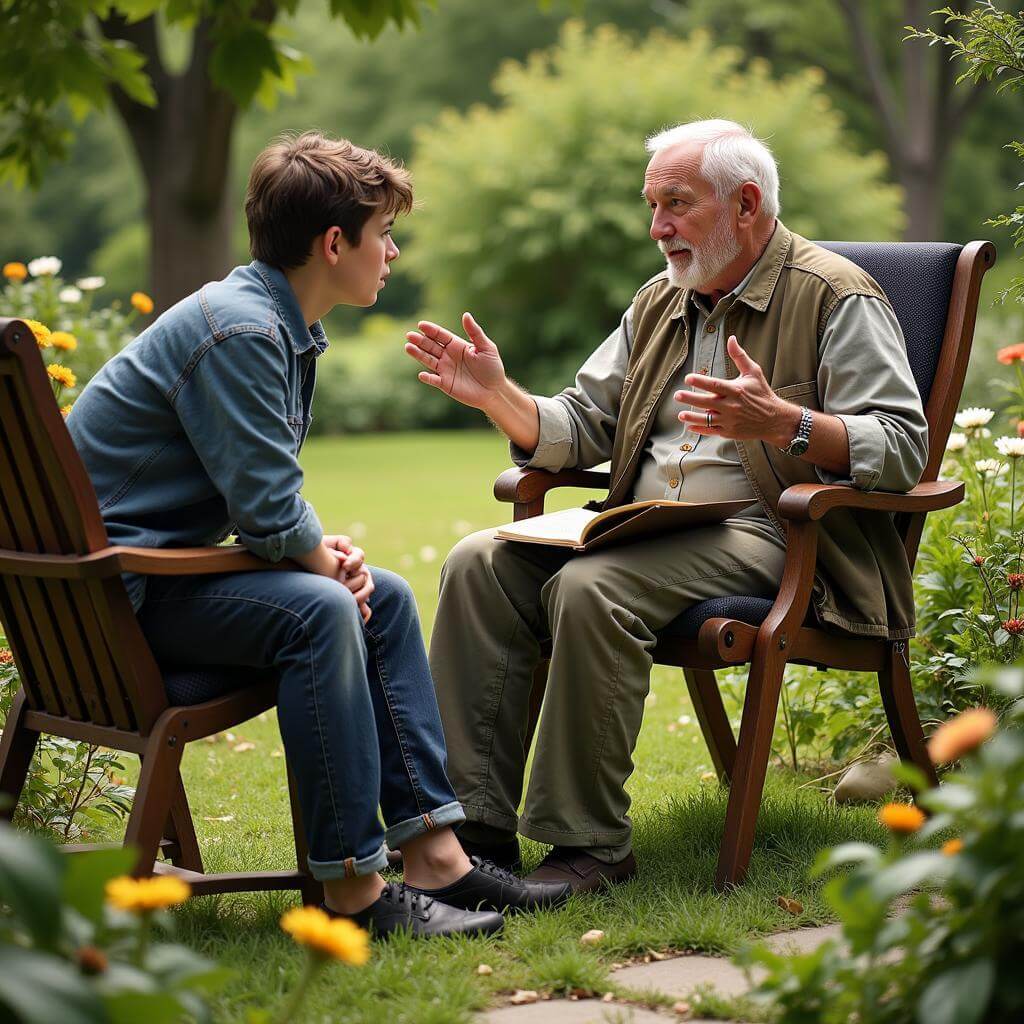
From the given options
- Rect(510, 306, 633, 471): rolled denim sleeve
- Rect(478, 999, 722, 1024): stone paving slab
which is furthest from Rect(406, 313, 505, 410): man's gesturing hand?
Rect(478, 999, 722, 1024): stone paving slab

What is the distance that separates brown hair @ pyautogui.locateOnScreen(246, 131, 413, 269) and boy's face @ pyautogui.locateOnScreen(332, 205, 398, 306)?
0.02 meters

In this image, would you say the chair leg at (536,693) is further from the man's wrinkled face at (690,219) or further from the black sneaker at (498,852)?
the man's wrinkled face at (690,219)

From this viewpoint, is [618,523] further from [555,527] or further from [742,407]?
[742,407]

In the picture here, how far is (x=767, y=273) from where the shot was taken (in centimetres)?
338

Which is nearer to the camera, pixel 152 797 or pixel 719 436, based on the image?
pixel 152 797

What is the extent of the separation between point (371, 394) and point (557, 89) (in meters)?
5.23

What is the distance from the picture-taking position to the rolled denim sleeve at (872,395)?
307 centimetres

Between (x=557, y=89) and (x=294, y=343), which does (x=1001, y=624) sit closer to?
(x=294, y=343)

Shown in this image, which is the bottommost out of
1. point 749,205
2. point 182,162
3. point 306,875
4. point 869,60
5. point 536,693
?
point 306,875

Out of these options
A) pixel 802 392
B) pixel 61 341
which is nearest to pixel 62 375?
pixel 61 341

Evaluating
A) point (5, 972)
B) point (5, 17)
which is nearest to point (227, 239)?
point (5, 17)

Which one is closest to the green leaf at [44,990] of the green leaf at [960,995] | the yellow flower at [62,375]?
the green leaf at [960,995]

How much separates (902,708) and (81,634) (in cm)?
182

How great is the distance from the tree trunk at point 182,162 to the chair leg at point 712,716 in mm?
5896
